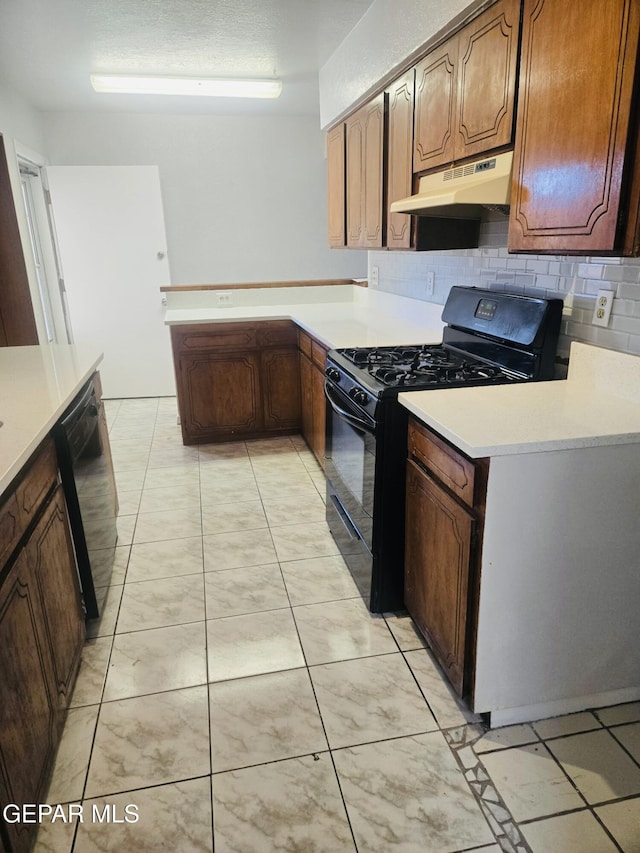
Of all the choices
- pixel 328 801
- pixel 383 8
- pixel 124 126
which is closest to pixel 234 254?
pixel 124 126

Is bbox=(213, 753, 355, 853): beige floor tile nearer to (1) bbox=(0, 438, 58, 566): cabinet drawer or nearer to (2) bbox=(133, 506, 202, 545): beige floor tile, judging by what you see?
(1) bbox=(0, 438, 58, 566): cabinet drawer

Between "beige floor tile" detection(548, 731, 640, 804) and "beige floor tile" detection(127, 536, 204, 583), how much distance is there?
153cm

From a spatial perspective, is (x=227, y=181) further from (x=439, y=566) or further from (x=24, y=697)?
(x=24, y=697)

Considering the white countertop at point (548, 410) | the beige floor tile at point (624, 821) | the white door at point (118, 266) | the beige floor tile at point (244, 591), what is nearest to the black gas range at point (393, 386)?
the white countertop at point (548, 410)

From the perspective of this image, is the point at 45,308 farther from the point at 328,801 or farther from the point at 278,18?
the point at 328,801

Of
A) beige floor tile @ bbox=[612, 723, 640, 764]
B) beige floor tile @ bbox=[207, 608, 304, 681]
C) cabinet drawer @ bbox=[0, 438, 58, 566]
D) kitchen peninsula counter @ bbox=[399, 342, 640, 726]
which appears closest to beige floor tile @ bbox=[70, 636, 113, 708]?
beige floor tile @ bbox=[207, 608, 304, 681]

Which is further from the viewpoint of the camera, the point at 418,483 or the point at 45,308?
the point at 45,308

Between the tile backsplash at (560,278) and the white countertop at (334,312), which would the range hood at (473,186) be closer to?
the tile backsplash at (560,278)

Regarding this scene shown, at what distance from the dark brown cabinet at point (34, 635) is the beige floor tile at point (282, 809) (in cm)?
46

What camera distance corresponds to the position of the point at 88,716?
1.69m

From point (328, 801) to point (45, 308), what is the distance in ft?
15.3

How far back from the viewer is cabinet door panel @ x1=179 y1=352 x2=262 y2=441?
3803 millimetres

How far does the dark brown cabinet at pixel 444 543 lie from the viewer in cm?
150

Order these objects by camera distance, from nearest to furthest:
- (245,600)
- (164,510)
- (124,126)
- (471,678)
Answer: (471,678)
(245,600)
(164,510)
(124,126)
